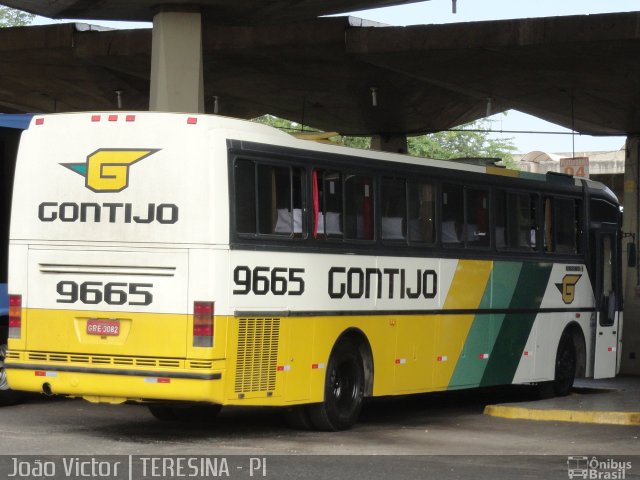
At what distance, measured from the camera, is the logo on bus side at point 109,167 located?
13680 mm

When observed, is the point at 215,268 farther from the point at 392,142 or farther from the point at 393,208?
the point at 392,142

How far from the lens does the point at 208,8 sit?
26.2 meters

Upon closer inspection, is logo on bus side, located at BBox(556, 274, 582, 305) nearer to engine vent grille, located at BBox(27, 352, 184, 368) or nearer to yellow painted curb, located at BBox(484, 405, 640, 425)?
yellow painted curb, located at BBox(484, 405, 640, 425)

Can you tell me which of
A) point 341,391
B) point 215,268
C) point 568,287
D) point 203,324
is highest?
point 215,268

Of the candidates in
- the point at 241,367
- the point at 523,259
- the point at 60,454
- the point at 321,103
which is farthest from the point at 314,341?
the point at 321,103

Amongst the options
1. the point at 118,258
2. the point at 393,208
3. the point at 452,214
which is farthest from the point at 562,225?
the point at 118,258

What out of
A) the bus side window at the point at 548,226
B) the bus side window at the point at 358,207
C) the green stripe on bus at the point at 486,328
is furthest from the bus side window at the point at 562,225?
the bus side window at the point at 358,207

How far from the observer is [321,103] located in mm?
41062

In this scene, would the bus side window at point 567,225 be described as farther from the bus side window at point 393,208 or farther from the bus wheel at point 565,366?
the bus side window at point 393,208

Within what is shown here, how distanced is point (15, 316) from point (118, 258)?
49.5 inches

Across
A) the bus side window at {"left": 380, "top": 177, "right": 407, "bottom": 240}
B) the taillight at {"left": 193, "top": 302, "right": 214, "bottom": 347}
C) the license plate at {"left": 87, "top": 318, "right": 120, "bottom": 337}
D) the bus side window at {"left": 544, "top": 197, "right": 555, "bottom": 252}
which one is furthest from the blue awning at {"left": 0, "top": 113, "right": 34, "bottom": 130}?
the bus side window at {"left": 544, "top": 197, "right": 555, "bottom": 252}

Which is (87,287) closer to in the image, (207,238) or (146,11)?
(207,238)

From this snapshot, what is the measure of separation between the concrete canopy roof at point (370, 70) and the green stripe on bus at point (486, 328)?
9256 millimetres

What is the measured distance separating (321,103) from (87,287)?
27700 mm
